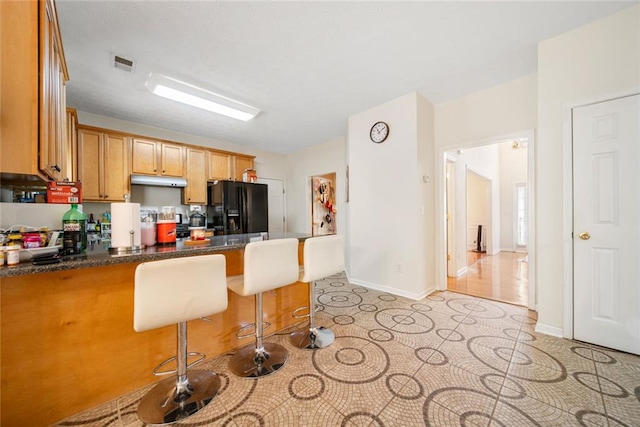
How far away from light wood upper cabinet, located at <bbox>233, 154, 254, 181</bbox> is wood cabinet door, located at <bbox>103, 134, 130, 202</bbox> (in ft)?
5.74

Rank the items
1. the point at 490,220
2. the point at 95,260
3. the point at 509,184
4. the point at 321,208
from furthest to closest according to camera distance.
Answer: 1. the point at 509,184
2. the point at 490,220
3. the point at 321,208
4. the point at 95,260

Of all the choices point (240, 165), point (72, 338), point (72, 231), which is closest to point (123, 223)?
point (72, 231)

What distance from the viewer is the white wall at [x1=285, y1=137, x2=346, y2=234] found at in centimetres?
494

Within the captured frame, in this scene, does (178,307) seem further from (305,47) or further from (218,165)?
(218,165)

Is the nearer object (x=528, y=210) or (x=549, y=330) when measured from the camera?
(x=549, y=330)

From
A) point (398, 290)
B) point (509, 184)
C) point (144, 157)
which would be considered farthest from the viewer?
point (509, 184)

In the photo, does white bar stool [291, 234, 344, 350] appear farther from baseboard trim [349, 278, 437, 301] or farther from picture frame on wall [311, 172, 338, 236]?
picture frame on wall [311, 172, 338, 236]

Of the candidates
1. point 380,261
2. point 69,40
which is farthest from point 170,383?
point 69,40

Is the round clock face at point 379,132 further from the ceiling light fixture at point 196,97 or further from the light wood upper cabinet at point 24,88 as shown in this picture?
the light wood upper cabinet at point 24,88

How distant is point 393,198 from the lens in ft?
10.9

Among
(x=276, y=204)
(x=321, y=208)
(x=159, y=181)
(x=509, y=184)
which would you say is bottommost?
(x=321, y=208)

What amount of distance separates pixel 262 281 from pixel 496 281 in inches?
163

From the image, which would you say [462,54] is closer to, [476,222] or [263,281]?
[263,281]

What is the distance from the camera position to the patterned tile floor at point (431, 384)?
1327mm
